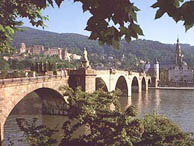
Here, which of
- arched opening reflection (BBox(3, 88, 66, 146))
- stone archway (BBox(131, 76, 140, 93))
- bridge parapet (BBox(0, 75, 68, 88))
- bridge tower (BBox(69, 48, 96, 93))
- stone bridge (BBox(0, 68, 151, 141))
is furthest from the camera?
stone archway (BBox(131, 76, 140, 93))

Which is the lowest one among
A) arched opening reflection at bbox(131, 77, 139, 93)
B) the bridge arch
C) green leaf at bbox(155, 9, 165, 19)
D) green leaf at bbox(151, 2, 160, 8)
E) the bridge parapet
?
arched opening reflection at bbox(131, 77, 139, 93)

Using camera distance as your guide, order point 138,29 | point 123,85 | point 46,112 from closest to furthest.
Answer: point 138,29, point 46,112, point 123,85

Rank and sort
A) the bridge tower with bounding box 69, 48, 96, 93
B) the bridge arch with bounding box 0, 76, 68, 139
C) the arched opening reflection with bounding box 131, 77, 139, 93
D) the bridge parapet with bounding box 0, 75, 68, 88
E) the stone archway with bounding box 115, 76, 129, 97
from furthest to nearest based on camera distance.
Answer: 1. the arched opening reflection with bounding box 131, 77, 139, 93
2. the stone archway with bounding box 115, 76, 129, 97
3. the bridge tower with bounding box 69, 48, 96, 93
4. the bridge parapet with bounding box 0, 75, 68, 88
5. the bridge arch with bounding box 0, 76, 68, 139

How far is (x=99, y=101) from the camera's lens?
17156mm

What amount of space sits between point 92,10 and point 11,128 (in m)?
27.1

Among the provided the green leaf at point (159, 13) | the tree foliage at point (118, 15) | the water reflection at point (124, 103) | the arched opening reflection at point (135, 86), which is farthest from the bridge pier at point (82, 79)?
the arched opening reflection at point (135, 86)

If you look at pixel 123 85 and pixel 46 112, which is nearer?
pixel 46 112

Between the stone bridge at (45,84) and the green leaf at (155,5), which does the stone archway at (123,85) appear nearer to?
the stone bridge at (45,84)

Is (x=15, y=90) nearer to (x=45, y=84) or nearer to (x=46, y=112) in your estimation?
(x=45, y=84)

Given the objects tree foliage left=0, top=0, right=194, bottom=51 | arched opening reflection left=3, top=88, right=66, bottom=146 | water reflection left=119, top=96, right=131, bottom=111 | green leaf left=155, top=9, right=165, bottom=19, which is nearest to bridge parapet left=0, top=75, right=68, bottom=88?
Answer: arched opening reflection left=3, top=88, right=66, bottom=146

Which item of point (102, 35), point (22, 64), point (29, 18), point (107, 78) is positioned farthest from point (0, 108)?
point (22, 64)

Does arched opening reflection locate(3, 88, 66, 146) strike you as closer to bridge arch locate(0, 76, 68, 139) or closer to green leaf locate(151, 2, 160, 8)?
bridge arch locate(0, 76, 68, 139)

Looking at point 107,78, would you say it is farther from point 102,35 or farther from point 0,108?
point 102,35

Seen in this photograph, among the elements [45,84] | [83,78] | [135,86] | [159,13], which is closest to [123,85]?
[135,86]
